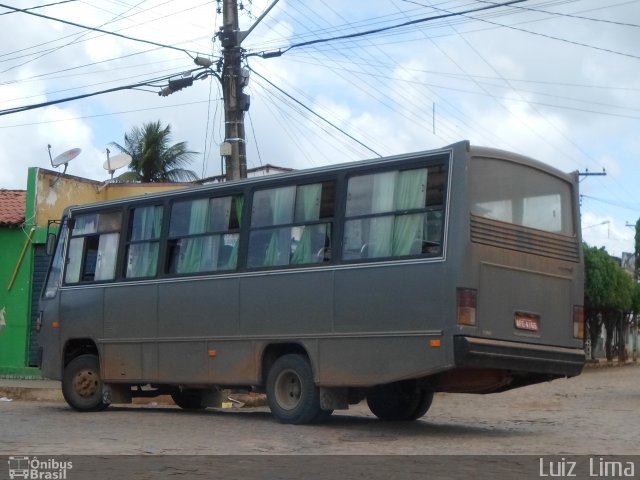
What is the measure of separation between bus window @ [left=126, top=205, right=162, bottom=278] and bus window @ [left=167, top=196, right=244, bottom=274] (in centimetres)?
34

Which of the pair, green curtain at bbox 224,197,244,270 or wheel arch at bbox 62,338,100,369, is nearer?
green curtain at bbox 224,197,244,270

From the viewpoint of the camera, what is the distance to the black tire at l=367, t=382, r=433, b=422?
14133 millimetres

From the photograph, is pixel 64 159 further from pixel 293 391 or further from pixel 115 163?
pixel 293 391

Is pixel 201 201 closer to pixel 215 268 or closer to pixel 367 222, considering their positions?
pixel 215 268

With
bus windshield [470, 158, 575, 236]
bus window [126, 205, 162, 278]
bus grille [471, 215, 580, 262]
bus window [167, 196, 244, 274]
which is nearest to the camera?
bus grille [471, 215, 580, 262]

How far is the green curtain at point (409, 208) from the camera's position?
39.2ft

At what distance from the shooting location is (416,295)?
462 inches

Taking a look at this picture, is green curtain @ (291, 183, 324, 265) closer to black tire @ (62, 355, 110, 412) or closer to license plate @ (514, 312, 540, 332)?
license plate @ (514, 312, 540, 332)

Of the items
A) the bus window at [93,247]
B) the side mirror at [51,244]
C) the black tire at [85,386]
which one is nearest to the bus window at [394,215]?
the bus window at [93,247]

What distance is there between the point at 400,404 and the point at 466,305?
327 cm

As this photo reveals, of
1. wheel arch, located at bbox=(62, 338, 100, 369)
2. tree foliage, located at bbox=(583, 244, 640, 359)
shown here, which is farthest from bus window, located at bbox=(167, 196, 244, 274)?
tree foliage, located at bbox=(583, 244, 640, 359)

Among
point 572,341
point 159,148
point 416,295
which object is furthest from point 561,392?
point 159,148

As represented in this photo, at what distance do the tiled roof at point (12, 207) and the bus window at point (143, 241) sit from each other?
26.1ft

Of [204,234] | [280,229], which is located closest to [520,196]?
[280,229]
